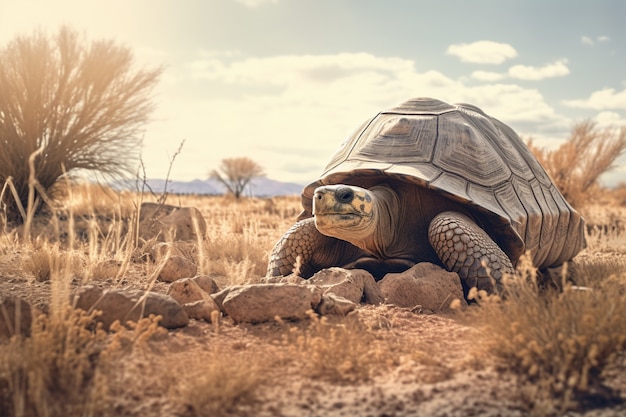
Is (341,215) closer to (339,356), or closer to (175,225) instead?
(339,356)

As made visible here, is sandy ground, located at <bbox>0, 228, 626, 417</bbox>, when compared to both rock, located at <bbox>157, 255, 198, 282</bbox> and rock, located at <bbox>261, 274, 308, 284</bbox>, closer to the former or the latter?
rock, located at <bbox>261, 274, 308, 284</bbox>

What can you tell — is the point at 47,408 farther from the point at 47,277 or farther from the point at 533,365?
the point at 47,277

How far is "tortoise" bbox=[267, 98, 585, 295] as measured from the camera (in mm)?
4492

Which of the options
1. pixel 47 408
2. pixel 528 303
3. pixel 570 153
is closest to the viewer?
pixel 47 408

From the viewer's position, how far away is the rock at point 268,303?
146 inches

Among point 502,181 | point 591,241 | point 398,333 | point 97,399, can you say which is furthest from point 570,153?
point 97,399

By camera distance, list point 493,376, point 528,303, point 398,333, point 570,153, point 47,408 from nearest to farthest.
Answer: point 47,408 < point 493,376 < point 528,303 < point 398,333 < point 570,153

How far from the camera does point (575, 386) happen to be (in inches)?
98.7

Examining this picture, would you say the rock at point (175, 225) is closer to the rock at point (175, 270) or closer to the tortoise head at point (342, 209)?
the rock at point (175, 270)

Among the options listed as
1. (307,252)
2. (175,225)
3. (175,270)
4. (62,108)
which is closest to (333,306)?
(307,252)

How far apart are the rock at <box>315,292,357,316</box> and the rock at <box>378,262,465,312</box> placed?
0.59 meters

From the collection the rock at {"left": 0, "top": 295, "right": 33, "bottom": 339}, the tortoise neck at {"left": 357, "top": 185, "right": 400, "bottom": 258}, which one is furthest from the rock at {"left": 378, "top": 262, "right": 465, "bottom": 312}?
the rock at {"left": 0, "top": 295, "right": 33, "bottom": 339}

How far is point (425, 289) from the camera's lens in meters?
4.28

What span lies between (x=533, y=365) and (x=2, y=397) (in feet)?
7.53
